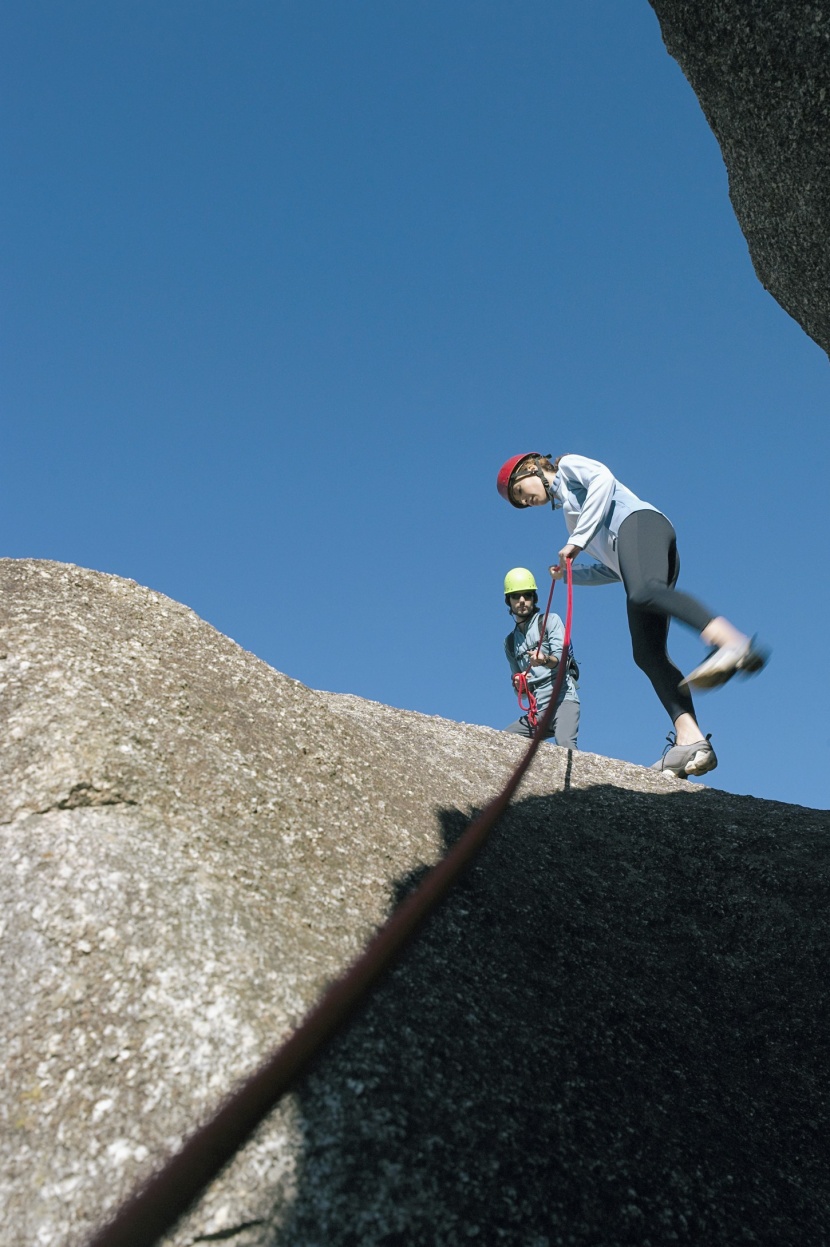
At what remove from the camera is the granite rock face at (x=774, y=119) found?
5043mm

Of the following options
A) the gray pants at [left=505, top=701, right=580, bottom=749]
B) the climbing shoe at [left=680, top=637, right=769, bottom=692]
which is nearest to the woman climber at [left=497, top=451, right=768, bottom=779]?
the climbing shoe at [left=680, top=637, right=769, bottom=692]

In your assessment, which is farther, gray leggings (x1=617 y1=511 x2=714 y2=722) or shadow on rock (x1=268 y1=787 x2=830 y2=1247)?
gray leggings (x1=617 y1=511 x2=714 y2=722)

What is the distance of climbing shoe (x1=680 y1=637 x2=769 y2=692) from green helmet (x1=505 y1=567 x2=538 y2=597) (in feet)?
18.9

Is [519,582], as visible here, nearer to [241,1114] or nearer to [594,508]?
[594,508]

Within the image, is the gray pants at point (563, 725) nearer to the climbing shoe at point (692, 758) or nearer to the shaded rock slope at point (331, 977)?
the climbing shoe at point (692, 758)

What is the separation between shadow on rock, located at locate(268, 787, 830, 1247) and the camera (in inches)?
105

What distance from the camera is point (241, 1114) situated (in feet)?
8.73

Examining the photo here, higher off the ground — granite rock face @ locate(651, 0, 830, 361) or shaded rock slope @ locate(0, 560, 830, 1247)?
granite rock face @ locate(651, 0, 830, 361)

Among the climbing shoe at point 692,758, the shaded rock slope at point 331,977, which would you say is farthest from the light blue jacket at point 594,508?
the shaded rock slope at point 331,977

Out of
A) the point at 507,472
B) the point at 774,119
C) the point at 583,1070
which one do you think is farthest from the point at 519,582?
the point at 583,1070

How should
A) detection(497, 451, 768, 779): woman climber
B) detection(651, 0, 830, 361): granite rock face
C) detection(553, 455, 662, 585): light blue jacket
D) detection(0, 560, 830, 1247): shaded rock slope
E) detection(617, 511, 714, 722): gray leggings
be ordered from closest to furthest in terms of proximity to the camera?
detection(0, 560, 830, 1247): shaded rock slope
detection(651, 0, 830, 361): granite rock face
detection(617, 511, 714, 722): gray leggings
detection(497, 451, 768, 779): woman climber
detection(553, 455, 662, 585): light blue jacket

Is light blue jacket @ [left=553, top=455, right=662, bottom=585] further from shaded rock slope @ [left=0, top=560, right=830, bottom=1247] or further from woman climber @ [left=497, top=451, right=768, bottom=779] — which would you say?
shaded rock slope @ [left=0, top=560, right=830, bottom=1247]

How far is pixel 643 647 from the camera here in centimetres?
699

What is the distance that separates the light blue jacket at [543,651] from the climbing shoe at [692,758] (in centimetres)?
324
